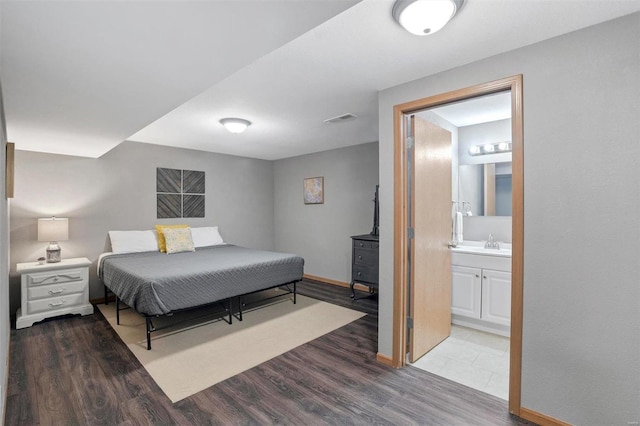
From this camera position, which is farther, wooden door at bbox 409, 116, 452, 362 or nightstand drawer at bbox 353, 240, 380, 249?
nightstand drawer at bbox 353, 240, 380, 249

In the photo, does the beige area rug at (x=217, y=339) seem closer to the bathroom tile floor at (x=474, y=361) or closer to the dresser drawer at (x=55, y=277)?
the dresser drawer at (x=55, y=277)

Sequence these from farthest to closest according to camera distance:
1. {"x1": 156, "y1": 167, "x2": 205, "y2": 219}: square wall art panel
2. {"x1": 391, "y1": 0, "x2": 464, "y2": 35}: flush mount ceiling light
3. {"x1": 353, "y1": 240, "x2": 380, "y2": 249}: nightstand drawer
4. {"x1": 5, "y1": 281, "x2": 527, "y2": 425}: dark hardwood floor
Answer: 1. {"x1": 156, "y1": 167, "x2": 205, "y2": 219}: square wall art panel
2. {"x1": 353, "y1": 240, "x2": 380, "y2": 249}: nightstand drawer
3. {"x1": 5, "y1": 281, "x2": 527, "y2": 425}: dark hardwood floor
4. {"x1": 391, "y1": 0, "x2": 464, "y2": 35}: flush mount ceiling light

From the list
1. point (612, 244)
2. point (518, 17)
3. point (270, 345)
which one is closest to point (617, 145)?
point (612, 244)

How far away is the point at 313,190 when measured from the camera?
18.5 feet

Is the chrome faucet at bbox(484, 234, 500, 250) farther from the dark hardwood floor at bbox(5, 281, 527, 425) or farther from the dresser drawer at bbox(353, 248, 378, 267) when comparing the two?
the dark hardwood floor at bbox(5, 281, 527, 425)

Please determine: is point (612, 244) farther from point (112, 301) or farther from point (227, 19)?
point (112, 301)

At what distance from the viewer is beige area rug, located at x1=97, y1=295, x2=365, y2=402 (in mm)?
2371

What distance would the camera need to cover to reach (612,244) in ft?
5.32

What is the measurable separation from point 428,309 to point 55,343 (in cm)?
362

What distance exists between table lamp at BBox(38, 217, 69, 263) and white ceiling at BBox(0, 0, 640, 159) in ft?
3.21

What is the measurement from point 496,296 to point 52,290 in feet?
16.2

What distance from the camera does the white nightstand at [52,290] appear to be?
3291 mm

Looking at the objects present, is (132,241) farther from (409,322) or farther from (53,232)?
(409,322)

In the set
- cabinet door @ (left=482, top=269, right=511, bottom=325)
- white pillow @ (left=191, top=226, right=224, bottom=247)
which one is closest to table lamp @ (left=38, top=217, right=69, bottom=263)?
white pillow @ (left=191, top=226, right=224, bottom=247)
